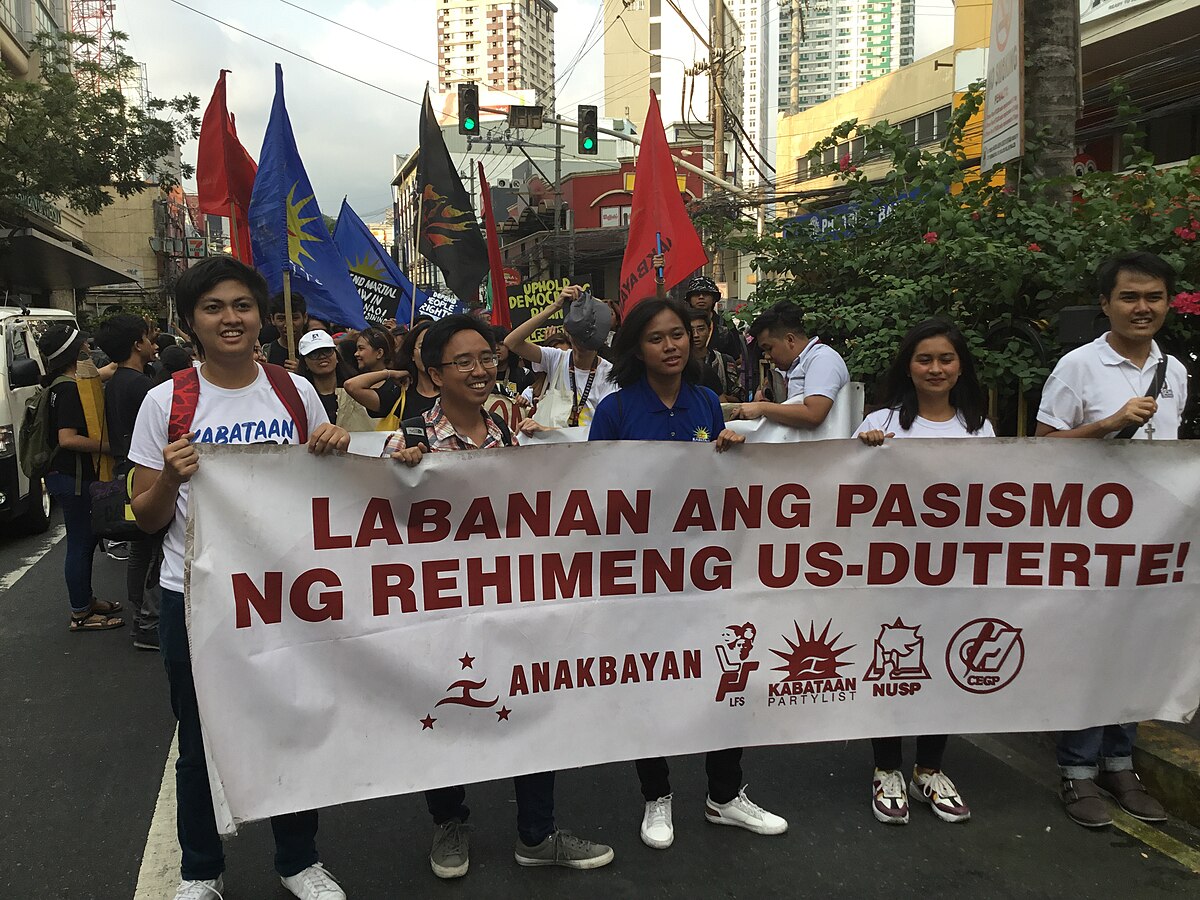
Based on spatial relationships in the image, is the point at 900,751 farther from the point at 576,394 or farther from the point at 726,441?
the point at 576,394

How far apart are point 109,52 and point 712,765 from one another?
67.7 feet

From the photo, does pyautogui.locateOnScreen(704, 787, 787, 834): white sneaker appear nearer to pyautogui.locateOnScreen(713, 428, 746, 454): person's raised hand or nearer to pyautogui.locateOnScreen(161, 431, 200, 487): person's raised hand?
pyautogui.locateOnScreen(713, 428, 746, 454): person's raised hand

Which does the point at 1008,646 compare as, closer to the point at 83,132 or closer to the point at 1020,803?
the point at 1020,803

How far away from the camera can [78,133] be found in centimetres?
1878

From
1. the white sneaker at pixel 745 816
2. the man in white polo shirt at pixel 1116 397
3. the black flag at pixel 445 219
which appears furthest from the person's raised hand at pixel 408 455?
the black flag at pixel 445 219

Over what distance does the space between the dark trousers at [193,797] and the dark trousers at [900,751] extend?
6.11 feet

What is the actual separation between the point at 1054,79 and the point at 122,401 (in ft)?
18.3

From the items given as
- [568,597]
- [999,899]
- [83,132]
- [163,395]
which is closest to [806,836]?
[999,899]

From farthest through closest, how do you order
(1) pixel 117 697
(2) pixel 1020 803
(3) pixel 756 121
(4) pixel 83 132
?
(3) pixel 756 121 → (4) pixel 83 132 → (1) pixel 117 697 → (2) pixel 1020 803

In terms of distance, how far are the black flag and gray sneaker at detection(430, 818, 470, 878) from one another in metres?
5.08

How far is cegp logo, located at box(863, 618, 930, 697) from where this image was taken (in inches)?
128

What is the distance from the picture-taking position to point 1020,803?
3.46 m

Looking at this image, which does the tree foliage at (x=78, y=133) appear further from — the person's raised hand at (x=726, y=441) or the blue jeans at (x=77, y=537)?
the person's raised hand at (x=726, y=441)

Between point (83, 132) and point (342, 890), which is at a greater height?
point (83, 132)
